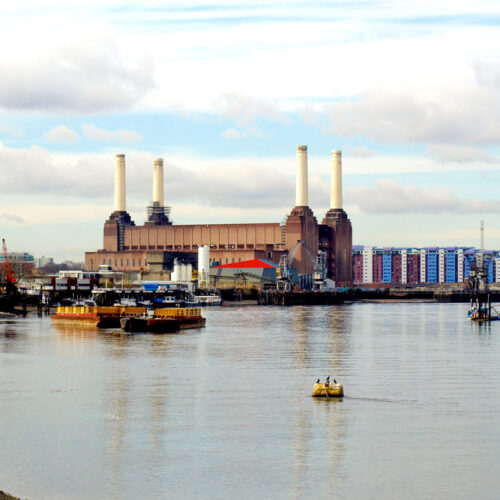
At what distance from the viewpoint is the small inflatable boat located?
45875 mm

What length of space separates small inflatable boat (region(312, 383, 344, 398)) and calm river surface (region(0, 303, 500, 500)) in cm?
121

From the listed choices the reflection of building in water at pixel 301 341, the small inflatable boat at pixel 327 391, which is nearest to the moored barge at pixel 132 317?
the reflection of building in water at pixel 301 341

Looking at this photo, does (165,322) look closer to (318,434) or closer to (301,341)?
(301,341)

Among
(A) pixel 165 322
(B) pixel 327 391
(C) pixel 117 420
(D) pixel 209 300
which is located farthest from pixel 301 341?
(D) pixel 209 300

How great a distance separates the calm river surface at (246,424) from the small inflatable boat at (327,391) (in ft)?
3.96

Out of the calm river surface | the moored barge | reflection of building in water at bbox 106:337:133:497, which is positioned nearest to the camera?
the calm river surface

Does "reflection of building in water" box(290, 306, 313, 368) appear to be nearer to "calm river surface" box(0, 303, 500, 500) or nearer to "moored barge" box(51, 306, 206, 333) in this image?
"calm river surface" box(0, 303, 500, 500)

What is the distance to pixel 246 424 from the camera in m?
38.7

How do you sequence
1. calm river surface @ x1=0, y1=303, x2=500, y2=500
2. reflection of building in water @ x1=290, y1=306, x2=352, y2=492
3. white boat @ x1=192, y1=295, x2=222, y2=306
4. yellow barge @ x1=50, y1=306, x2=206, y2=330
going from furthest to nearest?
white boat @ x1=192, y1=295, x2=222, y2=306
yellow barge @ x1=50, y1=306, x2=206, y2=330
reflection of building in water @ x1=290, y1=306, x2=352, y2=492
calm river surface @ x1=0, y1=303, x2=500, y2=500

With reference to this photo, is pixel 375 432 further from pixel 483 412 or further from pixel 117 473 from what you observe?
pixel 117 473

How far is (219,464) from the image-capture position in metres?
31.8

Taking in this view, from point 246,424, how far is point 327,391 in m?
8.24

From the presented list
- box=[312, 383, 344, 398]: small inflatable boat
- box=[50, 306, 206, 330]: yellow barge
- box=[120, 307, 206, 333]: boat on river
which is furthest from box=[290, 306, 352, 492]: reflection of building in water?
box=[50, 306, 206, 330]: yellow barge

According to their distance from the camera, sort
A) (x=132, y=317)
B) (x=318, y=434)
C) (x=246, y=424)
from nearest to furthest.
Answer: (x=318, y=434), (x=246, y=424), (x=132, y=317)
